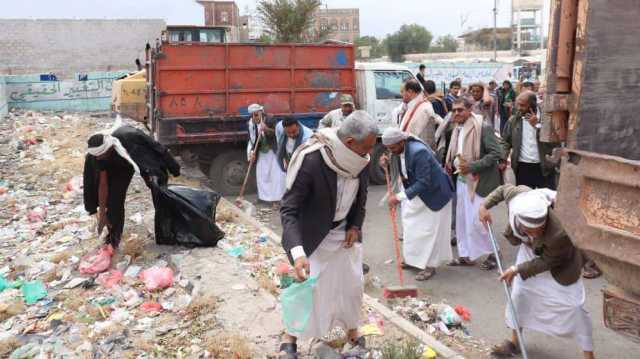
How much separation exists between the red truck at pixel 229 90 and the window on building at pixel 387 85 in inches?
17.0

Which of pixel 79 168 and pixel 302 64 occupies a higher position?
pixel 302 64

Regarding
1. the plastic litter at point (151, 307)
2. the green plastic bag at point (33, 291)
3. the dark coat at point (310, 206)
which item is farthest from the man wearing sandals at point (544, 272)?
the green plastic bag at point (33, 291)

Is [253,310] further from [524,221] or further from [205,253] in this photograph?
[524,221]

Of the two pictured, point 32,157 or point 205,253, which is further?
point 32,157

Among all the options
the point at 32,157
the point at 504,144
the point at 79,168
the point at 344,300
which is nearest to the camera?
the point at 344,300

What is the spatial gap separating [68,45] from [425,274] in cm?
2599

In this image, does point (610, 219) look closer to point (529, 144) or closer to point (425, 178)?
point (425, 178)

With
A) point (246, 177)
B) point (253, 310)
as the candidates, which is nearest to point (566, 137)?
point (253, 310)

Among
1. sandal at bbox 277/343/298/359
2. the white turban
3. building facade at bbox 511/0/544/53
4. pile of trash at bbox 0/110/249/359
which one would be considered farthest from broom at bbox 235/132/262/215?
building facade at bbox 511/0/544/53

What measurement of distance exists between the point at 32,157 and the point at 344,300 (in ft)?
34.1

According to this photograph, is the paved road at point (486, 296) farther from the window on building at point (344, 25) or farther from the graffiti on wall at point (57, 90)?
the window on building at point (344, 25)

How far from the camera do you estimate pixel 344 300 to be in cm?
343

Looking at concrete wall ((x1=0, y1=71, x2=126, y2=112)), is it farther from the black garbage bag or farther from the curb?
the curb

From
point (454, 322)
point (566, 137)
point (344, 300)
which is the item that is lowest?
point (454, 322)
